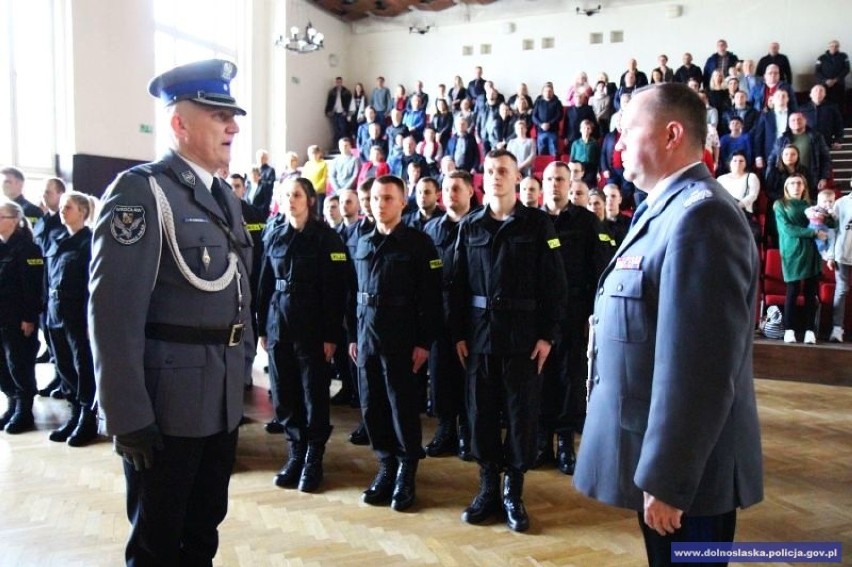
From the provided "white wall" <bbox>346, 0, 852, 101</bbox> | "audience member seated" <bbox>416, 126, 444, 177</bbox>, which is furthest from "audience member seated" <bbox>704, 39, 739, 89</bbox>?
"audience member seated" <bbox>416, 126, 444, 177</bbox>

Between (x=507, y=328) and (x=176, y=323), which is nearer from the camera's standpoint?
(x=176, y=323)

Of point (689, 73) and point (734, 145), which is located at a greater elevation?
point (689, 73)

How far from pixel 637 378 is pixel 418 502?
1853 mm

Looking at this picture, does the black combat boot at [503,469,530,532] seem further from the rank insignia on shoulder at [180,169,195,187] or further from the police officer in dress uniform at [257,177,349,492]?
the rank insignia on shoulder at [180,169,195,187]

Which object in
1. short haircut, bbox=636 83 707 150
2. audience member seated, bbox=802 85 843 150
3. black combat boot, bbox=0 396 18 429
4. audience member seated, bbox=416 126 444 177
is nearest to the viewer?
short haircut, bbox=636 83 707 150

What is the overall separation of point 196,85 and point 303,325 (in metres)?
1.62

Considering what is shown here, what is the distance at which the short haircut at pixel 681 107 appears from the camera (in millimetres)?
1323

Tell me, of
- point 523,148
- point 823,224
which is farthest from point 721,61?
point 823,224

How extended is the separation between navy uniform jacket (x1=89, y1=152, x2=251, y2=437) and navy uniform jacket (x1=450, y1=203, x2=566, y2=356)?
4.15 feet

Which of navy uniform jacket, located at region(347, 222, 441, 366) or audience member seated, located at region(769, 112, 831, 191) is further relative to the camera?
audience member seated, located at region(769, 112, 831, 191)

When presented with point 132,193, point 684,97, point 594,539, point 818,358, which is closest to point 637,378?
point 684,97

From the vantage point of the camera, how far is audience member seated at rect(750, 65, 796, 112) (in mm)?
8602

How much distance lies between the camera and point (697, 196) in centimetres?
125

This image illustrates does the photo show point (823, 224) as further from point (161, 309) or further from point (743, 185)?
point (161, 309)
